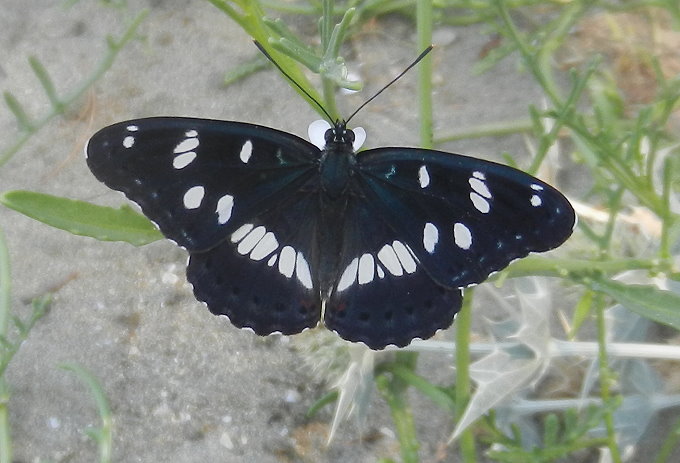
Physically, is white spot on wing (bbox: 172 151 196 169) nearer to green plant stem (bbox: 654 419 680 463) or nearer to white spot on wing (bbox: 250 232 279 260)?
white spot on wing (bbox: 250 232 279 260)

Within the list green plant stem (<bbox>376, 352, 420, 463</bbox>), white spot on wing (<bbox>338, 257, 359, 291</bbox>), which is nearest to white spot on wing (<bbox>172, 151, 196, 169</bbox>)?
white spot on wing (<bbox>338, 257, 359, 291</bbox>)

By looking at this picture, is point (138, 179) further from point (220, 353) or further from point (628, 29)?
→ point (628, 29)

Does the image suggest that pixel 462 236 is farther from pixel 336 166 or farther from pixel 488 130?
pixel 488 130

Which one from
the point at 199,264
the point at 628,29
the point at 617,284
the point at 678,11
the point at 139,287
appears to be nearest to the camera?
the point at 617,284

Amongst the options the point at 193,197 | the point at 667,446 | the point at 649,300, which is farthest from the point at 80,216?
the point at 667,446

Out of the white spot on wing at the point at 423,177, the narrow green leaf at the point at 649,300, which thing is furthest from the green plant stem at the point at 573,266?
the white spot on wing at the point at 423,177

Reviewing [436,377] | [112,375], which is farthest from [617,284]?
[112,375]

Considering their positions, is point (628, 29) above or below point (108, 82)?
above
